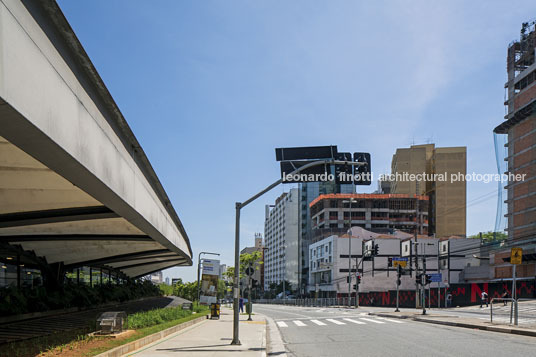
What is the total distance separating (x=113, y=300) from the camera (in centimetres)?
4078

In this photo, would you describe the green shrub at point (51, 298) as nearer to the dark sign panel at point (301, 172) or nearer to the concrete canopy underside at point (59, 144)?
the concrete canopy underside at point (59, 144)

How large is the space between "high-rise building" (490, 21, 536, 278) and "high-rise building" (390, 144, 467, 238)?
60.0 metres

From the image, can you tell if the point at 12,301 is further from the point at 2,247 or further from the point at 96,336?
the point at 96,336

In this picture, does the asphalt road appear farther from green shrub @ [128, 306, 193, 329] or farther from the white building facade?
the white building facade

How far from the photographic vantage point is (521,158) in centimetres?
7519

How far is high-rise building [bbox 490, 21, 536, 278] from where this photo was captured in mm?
71562

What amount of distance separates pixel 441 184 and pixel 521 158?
6816 centimetres

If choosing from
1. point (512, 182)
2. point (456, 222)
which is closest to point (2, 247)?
point (512, 182)

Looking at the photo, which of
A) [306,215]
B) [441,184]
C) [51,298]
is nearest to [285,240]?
[306,215]

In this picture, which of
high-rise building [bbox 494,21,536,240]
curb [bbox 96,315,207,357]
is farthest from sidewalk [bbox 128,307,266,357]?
high-rise building [bbox 494,21,536,240]

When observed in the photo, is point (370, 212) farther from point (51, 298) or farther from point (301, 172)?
point (301, 172)

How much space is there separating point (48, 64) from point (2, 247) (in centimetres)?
1828

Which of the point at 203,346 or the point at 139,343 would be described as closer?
the point at 139,343

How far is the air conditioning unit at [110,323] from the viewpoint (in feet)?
50.6
